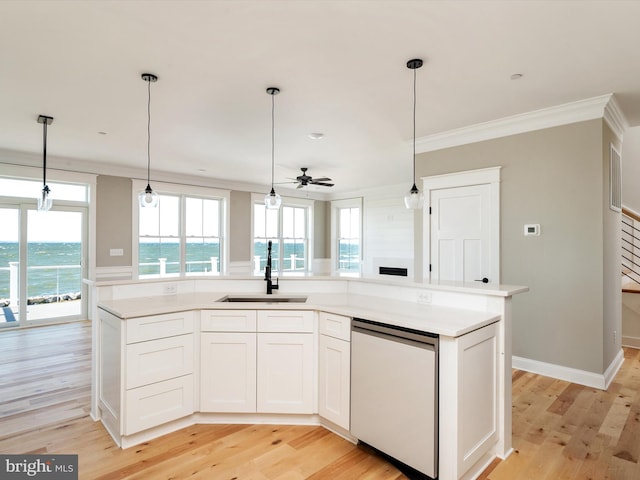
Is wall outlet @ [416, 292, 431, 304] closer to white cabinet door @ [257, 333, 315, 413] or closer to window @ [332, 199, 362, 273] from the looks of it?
white cabinet door @ [257, 333, 315, 413]

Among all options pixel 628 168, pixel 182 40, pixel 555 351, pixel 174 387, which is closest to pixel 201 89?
pixel 182 40

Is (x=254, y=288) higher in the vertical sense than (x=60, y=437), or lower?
higher

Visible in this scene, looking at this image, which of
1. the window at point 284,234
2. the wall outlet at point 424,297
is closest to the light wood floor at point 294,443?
the wall outlet at point 424,297

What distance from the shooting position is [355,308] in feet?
7.85

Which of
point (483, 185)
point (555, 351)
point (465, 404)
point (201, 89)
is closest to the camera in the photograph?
point (465, 404)

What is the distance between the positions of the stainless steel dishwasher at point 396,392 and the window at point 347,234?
6.56 meters

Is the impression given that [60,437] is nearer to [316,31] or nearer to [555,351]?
[316,31]

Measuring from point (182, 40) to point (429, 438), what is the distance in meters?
2.84

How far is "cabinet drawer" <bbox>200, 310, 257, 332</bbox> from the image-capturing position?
2514 mm

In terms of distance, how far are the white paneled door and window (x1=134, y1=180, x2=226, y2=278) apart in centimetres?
395

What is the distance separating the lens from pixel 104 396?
2.52m

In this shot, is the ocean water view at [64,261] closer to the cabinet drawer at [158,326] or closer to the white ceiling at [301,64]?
the white ceiling at [301,64]

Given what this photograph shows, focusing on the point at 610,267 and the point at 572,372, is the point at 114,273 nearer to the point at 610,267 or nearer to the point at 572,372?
the point at 572,372

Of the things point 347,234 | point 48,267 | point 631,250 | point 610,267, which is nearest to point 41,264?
point 48,267
